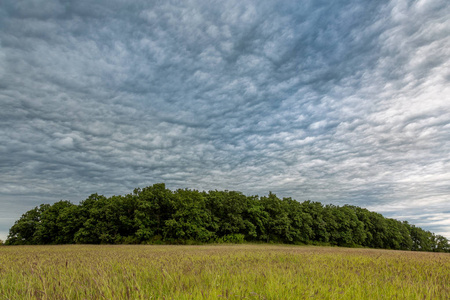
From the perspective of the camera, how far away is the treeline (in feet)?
160

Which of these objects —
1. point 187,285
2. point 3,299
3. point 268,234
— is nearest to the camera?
point 3,299

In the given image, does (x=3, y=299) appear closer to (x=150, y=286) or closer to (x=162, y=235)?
(x=150, y=286)

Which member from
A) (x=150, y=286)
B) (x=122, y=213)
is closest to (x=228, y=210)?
(x=122, y=213)

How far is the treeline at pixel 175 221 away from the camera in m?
48.8

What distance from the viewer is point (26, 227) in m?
56.7

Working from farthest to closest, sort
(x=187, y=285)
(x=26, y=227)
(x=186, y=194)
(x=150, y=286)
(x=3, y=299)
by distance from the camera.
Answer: (x=26, y=227) → (x=186, y=194) → (x=150, y=286) → (x=187, y=285) → (x=3, y=299)

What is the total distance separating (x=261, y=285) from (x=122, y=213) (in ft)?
177

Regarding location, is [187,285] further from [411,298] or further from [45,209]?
[45,209]

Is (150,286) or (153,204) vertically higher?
(153,204)

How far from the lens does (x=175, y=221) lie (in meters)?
46.8

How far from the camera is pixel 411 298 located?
371 cm

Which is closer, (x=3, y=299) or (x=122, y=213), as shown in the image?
(x=3, y=299)

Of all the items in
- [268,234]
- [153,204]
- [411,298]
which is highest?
[153,204]

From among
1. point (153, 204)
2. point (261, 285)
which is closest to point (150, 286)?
point (261, 285)
